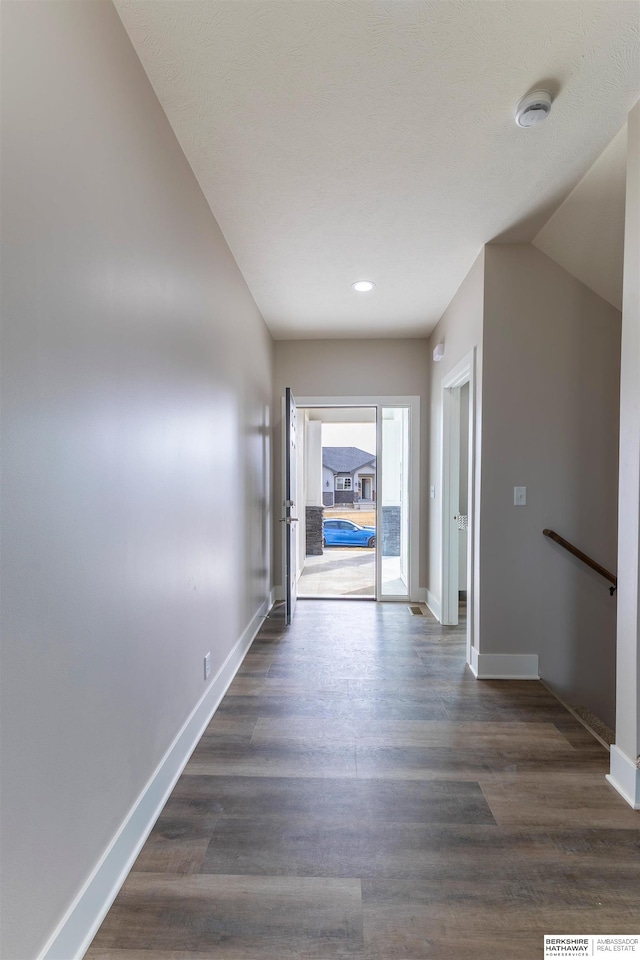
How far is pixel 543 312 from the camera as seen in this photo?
2.72m

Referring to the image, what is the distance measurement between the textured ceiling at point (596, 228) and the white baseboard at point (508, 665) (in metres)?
2.18

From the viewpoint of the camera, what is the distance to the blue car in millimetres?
9594

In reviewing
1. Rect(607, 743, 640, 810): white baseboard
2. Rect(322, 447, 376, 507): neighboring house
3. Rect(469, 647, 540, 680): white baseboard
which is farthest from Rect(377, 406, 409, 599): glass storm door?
Rect(322, 447, 376, 507): neighboring house

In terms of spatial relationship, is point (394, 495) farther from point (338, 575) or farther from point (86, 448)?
point (86, 448)

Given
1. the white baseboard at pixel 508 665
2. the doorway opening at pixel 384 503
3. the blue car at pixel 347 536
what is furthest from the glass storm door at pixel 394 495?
the blue car at pixel 347 536

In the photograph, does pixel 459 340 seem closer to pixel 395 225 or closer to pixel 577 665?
pixel 395 225

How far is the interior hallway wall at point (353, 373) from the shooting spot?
455cm

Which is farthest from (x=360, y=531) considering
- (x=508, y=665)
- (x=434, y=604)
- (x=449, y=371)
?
(x=508, y=665)

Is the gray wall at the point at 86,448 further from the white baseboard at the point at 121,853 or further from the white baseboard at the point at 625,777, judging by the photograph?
the white baseboard at the point at 625,777

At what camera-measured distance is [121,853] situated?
1.36 meters

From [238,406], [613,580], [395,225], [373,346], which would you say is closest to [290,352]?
[373,346]

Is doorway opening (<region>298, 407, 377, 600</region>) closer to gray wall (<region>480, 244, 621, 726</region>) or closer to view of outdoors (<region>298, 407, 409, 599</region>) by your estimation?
view of outdoors (<region>298, 407, 409, 599</region>)

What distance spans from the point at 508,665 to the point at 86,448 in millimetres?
2675

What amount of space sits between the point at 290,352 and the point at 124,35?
3.24 meters
